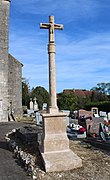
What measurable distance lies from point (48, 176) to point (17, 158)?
5.62 ft

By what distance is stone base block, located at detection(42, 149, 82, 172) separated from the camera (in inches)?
268

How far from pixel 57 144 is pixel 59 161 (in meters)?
0.63

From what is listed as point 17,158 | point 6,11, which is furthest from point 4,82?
point 17,158

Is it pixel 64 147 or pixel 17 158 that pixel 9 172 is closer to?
pixel 17 158

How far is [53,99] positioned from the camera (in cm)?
779

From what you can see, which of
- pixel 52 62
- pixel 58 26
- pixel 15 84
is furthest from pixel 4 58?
pixel 52 62

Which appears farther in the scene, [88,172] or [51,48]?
[51,48]

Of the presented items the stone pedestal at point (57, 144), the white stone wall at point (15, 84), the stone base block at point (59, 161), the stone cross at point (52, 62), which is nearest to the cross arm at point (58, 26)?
the stone cross at point (52, 62)

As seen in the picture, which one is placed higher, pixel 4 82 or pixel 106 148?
pixel 4 82

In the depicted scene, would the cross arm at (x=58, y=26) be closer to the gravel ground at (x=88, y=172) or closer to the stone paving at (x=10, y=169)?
the gravel ground at (x=88, y=172)

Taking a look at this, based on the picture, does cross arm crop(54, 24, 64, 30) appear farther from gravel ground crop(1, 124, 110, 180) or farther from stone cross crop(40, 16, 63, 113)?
gravel ground crop(1, 124, 110, 180)

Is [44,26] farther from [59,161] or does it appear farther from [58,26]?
[59,161]

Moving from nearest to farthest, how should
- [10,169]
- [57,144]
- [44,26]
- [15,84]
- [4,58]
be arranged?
[10,169], [57,144], [44,26], [4,58], [15,84]

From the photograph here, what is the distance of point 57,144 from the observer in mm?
7512
